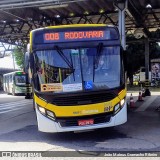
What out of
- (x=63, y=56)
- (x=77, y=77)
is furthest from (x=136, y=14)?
(x=77, y=77)

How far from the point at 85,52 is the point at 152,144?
3.00 m

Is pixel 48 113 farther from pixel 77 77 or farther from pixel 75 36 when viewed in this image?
pixel 75 36

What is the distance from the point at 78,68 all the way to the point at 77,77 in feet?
0.82

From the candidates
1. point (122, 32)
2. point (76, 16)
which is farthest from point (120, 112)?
point (76, 16)

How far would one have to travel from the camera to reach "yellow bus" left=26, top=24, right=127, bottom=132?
8.74 metres

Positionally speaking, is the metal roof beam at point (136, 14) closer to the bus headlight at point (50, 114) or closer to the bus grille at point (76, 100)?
the bus grille at point (76, 100)

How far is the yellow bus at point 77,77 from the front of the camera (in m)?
8.74

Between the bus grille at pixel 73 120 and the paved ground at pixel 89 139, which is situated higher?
the bus grille at pixel 73 120

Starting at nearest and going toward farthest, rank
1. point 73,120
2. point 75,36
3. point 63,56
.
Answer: point 73,120 < point 63,56 < point 75,36

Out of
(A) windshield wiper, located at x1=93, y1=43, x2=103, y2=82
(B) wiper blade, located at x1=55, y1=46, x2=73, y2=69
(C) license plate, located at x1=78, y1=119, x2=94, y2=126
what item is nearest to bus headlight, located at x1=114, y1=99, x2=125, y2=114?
(C) license plate, located at x1=78, y1=119, x2=94, y2=126

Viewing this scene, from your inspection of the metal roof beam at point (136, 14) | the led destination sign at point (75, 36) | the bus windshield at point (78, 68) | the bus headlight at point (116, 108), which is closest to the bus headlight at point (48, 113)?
the bus windshield at point (78, 68)

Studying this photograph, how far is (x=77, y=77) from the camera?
8.95 m

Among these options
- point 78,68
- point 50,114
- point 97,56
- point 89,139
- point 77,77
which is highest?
point 97,56

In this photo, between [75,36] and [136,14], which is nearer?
[75,36]
